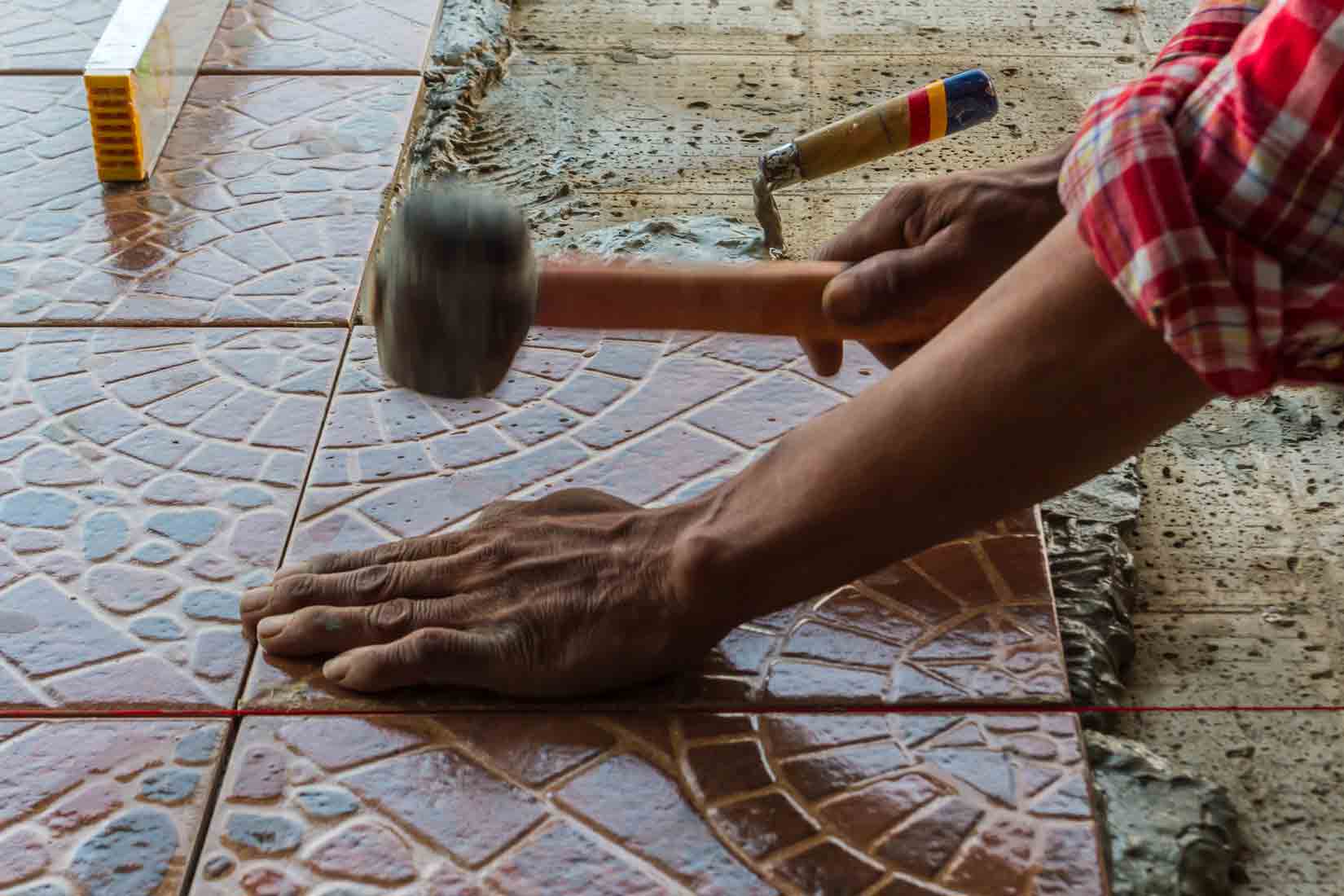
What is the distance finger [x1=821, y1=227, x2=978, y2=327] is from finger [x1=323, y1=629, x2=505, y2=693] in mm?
569

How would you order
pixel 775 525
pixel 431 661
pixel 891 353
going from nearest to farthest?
pixel 775 525, pixel 431 661, pixel 891 353

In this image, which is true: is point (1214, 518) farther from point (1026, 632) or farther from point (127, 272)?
point (127, 272)

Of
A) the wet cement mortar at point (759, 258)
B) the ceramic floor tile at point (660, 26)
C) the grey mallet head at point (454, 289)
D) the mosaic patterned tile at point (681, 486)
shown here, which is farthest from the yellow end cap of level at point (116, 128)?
the grey mallet head at point (454, 289)

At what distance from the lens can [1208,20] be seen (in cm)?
142

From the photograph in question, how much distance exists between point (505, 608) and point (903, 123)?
3.50 feet

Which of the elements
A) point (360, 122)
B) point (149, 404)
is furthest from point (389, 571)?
point (360, 122)

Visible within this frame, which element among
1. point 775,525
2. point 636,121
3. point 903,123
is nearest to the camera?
point 775,525

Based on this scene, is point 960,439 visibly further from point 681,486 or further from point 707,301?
point 681,486

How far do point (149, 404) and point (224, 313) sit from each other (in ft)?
0.88

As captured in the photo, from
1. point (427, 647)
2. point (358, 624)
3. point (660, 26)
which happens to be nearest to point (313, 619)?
point (358, 624)

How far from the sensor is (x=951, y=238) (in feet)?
6.13

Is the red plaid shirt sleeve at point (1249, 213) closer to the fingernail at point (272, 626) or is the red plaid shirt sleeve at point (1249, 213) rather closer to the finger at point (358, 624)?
the finger at point (358, 624)

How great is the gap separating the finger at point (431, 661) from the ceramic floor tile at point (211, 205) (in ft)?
2.92

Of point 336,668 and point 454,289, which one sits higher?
point 454,289
